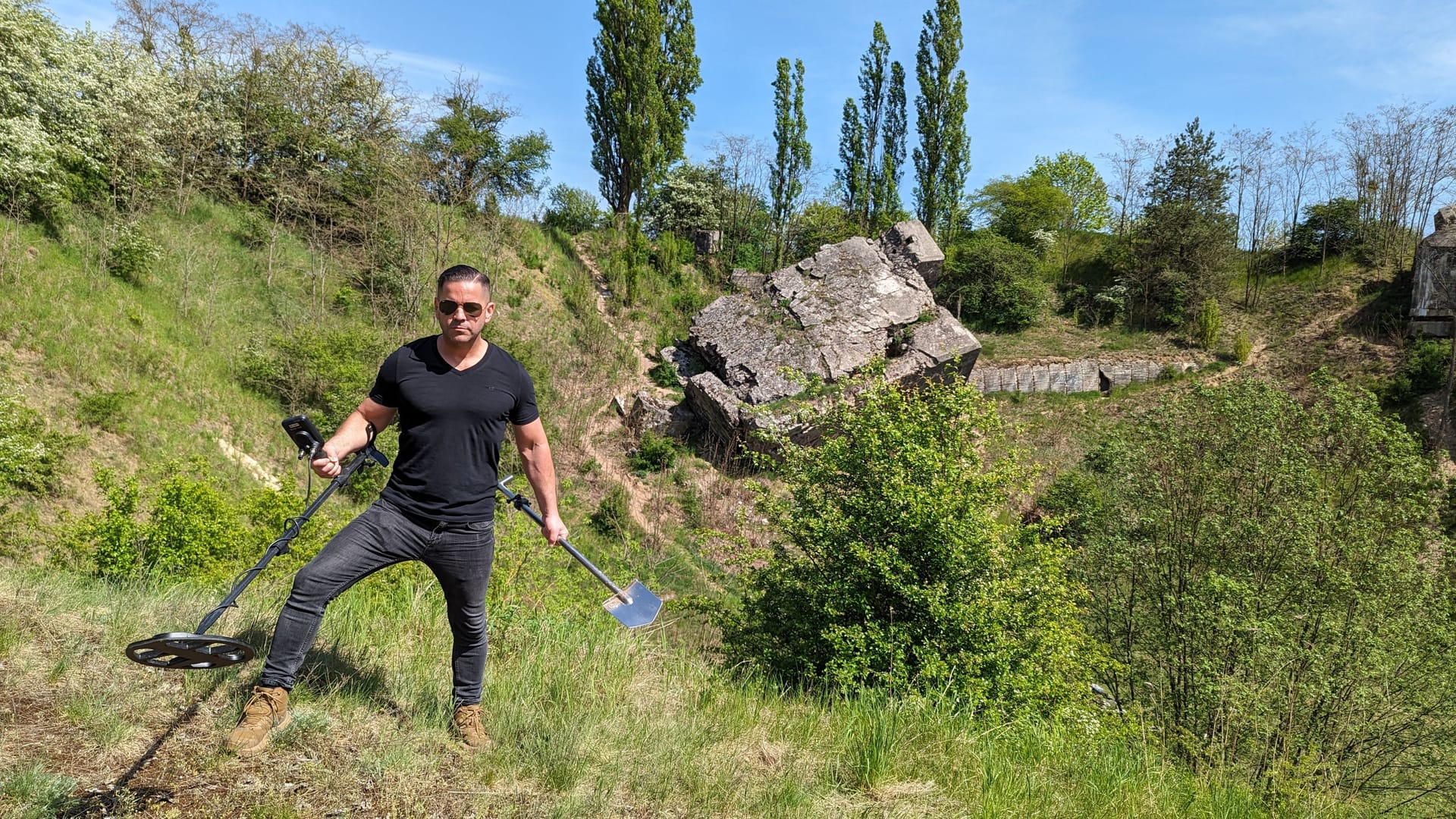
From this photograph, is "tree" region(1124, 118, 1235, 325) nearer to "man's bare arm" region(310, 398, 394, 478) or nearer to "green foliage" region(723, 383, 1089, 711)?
"green foliage" region(723, 383, 1089, 711)

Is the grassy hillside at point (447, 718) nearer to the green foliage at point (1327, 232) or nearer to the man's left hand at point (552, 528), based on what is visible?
the man's left hand at point (552, 528)

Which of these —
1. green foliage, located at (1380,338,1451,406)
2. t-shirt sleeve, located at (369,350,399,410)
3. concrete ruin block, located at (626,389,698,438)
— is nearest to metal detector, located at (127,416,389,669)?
t-shirt sleeve, located at (369,350,399,410)

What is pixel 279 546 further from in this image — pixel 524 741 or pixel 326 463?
pixel 524 741

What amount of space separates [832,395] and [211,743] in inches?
268

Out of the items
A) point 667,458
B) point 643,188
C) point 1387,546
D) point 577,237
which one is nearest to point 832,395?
point 1387,546

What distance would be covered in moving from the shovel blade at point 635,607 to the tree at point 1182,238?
28207mm

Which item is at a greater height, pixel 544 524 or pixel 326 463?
pixel 326 463

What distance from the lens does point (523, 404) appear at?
2.85m

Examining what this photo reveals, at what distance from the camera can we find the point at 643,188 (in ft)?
89.1

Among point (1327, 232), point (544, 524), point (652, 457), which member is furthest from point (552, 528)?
point (1327, 232)

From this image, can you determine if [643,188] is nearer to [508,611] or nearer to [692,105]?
[692,105]

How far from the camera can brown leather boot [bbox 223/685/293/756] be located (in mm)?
2412

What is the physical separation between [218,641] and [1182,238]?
31119 millimetres

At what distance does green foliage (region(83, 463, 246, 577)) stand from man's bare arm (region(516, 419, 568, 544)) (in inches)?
175
